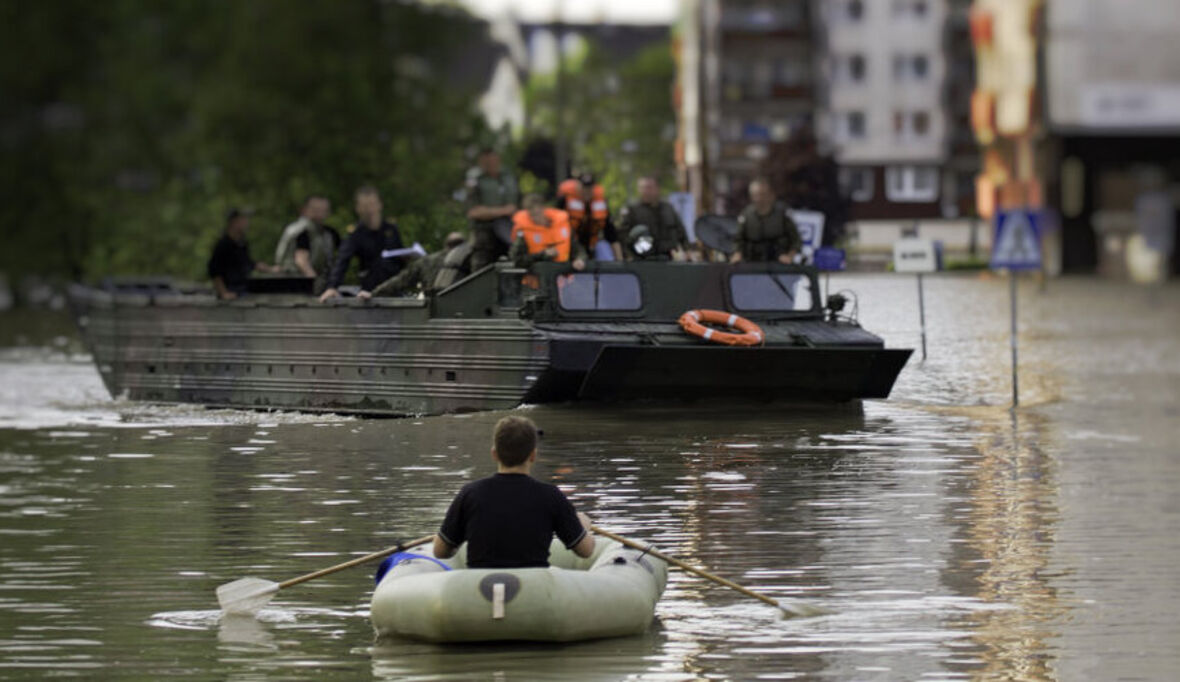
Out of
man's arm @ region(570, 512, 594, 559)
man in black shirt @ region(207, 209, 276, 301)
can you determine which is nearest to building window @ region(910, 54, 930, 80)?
man in black shirt @ region(207, 209, 276, 301)

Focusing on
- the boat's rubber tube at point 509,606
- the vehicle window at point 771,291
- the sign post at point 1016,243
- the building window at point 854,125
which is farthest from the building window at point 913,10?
the boat's rubber tube at point 509,606

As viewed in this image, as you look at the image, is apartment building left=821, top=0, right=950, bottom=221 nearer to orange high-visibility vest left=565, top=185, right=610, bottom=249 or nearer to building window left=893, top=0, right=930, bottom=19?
building window left=893, top=0, right=930, bottom=19

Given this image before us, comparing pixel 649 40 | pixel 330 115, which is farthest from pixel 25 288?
pixel 649 40

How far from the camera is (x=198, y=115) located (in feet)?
204

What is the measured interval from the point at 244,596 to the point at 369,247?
14.0 meters

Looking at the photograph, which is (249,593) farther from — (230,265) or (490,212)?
(230,265)

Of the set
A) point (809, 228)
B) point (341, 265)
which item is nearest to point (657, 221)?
point (341, 265)

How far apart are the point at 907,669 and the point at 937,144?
90079mm

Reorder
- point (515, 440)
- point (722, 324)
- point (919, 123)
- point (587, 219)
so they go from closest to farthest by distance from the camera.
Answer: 1. point (515, 440)
2. point (722, 324)
3. point (587, 219)
4. point (919, 123)

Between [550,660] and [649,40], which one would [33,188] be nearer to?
[550,660]

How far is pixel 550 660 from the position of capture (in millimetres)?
10922

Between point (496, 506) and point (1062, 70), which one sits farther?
point (1062, 70)

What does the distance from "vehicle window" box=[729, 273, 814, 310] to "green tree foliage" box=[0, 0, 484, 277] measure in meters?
28.7

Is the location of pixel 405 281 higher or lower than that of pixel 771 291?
higher
